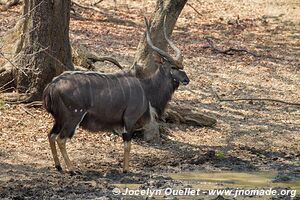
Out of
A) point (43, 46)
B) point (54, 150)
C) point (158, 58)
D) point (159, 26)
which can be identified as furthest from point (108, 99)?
point (159, 26)

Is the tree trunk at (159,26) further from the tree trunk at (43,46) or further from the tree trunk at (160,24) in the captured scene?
the tree trunk at (43,46)

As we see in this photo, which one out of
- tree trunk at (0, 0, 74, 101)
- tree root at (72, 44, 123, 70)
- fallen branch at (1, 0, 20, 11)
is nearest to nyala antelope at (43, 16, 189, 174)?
tree trunk at (0, 0, 74, 101)

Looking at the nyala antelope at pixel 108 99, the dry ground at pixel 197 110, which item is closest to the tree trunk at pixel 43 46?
the dry ground at pixel 197 110

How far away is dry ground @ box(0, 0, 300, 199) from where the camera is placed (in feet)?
24.3

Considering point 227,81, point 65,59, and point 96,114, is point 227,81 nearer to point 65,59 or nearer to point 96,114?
point 65,59

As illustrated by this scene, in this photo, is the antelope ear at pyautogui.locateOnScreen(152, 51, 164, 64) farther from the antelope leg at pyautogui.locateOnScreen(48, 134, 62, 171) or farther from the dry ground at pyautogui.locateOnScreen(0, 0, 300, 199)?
the antelope leg at pyautogui.locateOnScreen(48, 134, 62, 171)

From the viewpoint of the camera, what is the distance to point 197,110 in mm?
10539

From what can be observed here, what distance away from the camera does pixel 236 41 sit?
1617 centimetres

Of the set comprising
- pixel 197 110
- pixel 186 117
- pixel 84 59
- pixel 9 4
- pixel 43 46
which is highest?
pixel 43 46

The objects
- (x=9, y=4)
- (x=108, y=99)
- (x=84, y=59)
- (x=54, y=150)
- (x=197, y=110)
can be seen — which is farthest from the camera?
(x=9, y=4)

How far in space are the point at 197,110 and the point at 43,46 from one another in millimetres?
2657

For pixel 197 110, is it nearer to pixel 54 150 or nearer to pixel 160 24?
pixel 160 24

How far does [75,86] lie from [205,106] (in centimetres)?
418

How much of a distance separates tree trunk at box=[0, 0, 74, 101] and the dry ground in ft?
1.20
